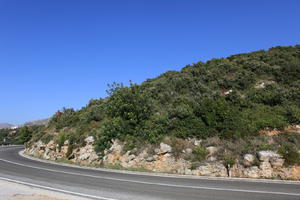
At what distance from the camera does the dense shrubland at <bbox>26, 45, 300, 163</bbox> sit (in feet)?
45.6

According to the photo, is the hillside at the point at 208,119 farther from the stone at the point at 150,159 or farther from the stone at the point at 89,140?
the stone at the point at 150,159

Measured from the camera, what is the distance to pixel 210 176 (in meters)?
11.3

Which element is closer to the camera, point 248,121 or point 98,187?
point 98,187

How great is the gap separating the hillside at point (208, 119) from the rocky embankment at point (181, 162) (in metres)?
0.28

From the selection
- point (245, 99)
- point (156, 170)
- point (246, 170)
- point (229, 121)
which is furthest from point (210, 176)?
point (245, 99)

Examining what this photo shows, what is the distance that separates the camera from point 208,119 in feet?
48.5

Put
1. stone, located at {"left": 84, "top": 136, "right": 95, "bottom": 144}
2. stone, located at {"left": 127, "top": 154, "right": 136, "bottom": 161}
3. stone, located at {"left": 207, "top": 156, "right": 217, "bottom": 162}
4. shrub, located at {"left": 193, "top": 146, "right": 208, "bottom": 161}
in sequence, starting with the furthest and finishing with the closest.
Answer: stone, located at {"left": 84, "top": 136, "right": 95, "bottom": 144}, stone, located at {"left": 127, "top": 154, "right": 136, "bottom": 161}, shrub, located at {"left": 193, "top": 146, "right": 208, "bottom": 161}, stone, located at {"left": 207, "top": 156, "right": 217, "bottom": 162}

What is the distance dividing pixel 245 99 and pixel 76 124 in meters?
18.9

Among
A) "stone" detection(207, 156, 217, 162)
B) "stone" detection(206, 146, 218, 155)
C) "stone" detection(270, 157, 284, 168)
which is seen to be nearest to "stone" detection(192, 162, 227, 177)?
"stone" detection(207, 156, 217, 162)

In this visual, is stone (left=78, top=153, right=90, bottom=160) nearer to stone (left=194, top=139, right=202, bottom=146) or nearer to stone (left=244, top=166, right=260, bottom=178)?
stone (left=194, top=139, right=202, bottom=146)

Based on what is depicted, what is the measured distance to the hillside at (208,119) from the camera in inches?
501

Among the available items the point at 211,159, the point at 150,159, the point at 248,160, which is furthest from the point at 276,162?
the point at 150,159

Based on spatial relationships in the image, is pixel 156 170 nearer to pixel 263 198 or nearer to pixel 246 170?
pixel 246 170

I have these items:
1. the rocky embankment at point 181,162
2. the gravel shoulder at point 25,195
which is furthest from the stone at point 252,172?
the gravel shoulder at point 25,195
